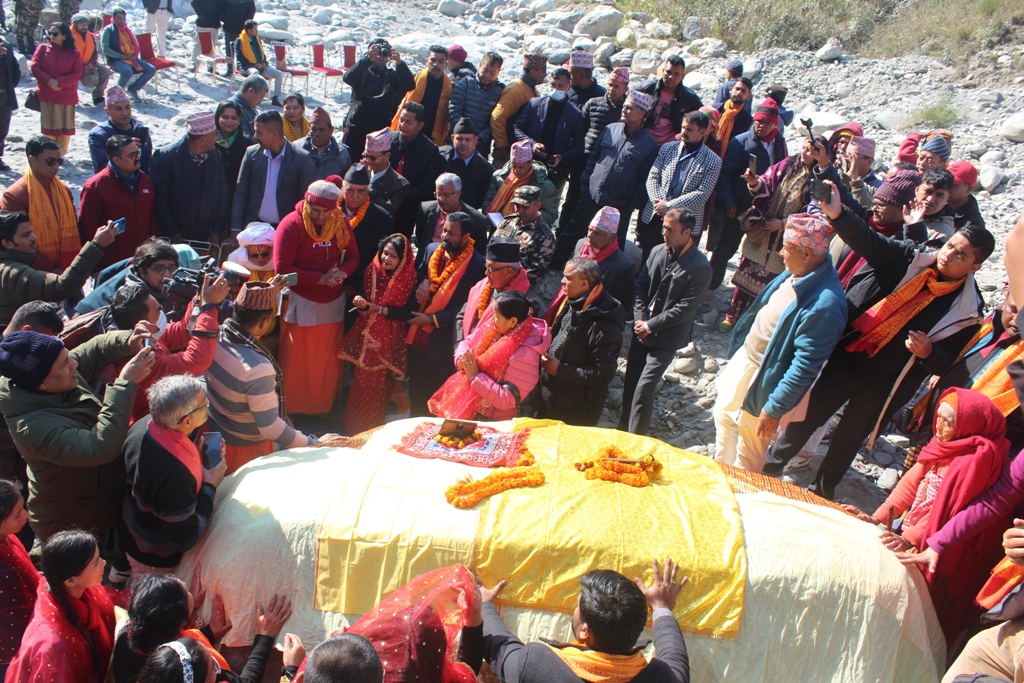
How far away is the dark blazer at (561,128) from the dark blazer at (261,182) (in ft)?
7.69

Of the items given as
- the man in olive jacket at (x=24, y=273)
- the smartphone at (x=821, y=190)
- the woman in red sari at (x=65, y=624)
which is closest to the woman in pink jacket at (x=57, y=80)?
the man in olive jacket at (x=24, y=273)

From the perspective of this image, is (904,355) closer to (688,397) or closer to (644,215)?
(688,397)

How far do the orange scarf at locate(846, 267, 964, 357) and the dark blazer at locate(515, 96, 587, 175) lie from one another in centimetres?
380

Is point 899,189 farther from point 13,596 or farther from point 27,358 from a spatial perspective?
point 13,596

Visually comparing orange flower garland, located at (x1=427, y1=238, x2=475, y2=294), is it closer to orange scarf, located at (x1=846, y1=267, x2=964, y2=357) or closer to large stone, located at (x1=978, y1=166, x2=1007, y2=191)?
orange scarf, located at (x1=846, y1=267, x2=964, y2=357)

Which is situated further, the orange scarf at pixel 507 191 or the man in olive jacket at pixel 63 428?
the orange scarf at pixel 507 191

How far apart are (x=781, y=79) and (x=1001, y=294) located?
738 cm

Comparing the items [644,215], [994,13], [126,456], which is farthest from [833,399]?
[994,13]

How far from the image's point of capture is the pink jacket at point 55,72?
9.24 meters

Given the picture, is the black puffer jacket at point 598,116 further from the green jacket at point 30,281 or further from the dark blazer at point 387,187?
the green jacket at point 30,281

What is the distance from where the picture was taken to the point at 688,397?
628 cm

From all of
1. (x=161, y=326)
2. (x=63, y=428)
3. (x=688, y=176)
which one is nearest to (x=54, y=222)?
(x=161, y=326)

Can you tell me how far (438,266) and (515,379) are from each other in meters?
1.46

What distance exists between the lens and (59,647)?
250 cm
